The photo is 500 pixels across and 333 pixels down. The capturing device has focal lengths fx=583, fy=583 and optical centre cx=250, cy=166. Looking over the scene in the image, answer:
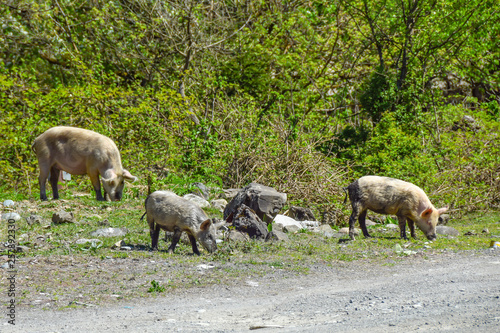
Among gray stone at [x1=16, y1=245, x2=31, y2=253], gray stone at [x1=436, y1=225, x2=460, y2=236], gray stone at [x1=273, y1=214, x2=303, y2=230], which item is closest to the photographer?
gray stone at [x1=16, y1=245, x2=31, y2=253]

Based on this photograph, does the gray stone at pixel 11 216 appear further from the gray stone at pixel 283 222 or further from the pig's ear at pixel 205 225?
the gray stone at pixel 283 222

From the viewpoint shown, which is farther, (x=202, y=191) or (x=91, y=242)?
(x=202, y=191)

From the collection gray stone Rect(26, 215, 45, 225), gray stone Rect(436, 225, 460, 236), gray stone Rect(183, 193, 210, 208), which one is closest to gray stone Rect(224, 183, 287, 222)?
gray stone Rect(183, 193, 210, 208)

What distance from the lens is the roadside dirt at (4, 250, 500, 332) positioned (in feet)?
16.6

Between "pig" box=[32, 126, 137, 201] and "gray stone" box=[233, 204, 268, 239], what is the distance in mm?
3774

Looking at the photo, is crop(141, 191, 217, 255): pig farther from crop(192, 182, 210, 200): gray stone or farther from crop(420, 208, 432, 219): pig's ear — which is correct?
crop(192, 182, 210, 200): gray stone

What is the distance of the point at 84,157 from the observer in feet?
41.6

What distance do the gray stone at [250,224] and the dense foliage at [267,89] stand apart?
3553 mm

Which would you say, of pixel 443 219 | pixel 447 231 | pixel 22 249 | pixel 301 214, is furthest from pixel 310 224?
pixel 22 249

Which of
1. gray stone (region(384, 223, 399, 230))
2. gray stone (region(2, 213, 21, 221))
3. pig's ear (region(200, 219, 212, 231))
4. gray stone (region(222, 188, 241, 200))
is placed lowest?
gray stone (region(384, 223, 399, 230))

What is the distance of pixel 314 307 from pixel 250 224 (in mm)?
3788

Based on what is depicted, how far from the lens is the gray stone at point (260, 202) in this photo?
10.6 m

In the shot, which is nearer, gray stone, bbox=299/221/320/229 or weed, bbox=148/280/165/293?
weed, bbox=148/280/165/293

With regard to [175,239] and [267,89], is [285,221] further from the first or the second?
[267,89]
